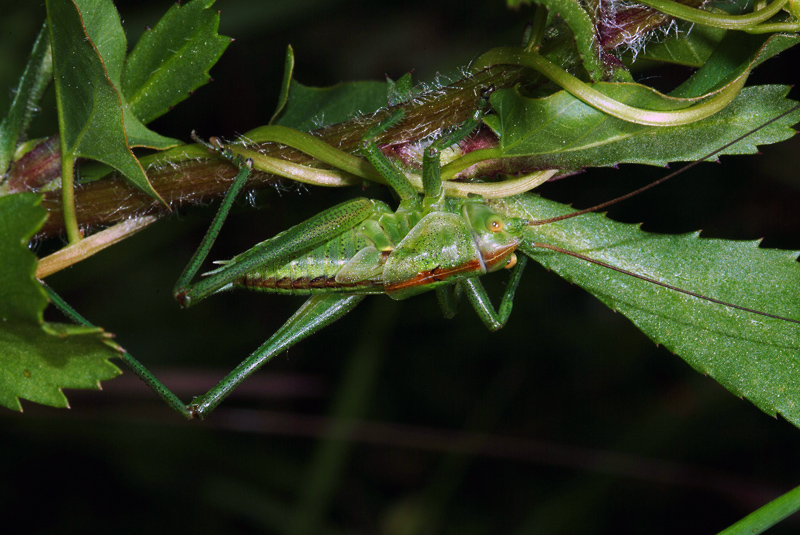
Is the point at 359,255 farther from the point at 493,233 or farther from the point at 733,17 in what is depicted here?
the point at 733,17

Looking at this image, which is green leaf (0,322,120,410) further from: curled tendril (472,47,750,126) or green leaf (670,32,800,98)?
green leaf (670,32,800,98)

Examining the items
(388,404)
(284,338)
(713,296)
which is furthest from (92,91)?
(388,404)

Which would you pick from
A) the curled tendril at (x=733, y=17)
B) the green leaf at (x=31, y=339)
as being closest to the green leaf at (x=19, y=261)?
the green leaf at (x=31, y=339)

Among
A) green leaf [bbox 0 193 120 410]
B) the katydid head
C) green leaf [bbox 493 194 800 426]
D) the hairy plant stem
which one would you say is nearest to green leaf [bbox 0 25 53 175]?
the hairy plant stem

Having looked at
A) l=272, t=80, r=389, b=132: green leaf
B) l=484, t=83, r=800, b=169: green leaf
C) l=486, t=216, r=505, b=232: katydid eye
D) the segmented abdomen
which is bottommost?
the segmented abdomen

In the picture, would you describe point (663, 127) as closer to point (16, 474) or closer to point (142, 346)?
point (142, 346)

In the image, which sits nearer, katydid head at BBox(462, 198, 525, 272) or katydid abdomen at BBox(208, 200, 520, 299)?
katydid head at BBox(462, 198, 525, 272)
